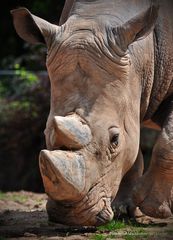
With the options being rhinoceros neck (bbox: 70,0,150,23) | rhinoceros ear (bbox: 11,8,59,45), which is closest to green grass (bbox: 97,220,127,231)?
rhinoceros ear (bbox: 11,8,59,45)

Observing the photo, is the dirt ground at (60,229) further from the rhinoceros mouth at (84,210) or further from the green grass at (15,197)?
the green grass at (15,197)

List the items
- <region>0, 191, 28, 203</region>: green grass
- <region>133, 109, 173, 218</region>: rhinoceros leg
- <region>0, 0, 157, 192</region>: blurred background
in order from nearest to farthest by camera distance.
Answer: <region>133, 109, 173, 218</region>: rhinoceros leg, <region>0, 191, 28, 203</region>: green grass, <region>0, 0, 157, 192</region>: blurred background

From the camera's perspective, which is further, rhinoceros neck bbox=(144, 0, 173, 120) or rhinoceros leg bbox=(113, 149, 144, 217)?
rhinoceros leg bbox=(113, 149, 144, 217)

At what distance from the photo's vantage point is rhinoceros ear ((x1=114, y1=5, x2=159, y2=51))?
6.21 m

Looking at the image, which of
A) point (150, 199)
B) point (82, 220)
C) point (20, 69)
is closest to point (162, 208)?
point (150, 199)

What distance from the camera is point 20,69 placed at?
1393 cm

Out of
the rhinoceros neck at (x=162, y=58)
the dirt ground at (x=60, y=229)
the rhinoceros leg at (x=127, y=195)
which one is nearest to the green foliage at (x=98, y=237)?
the dirt ground at (x=60, y=229)

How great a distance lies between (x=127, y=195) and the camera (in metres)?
7.56

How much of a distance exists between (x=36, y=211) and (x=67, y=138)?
2.21 m

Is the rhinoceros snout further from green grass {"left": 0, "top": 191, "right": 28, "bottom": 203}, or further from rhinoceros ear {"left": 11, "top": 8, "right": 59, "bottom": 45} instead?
green grass {"left": 0, "top": 191, "right": 28, "bottom": 203}

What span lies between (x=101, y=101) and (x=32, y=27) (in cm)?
94

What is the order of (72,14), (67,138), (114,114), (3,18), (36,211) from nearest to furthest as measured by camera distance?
(67,138), (114,114), (72,14), (36,211), (3,18)

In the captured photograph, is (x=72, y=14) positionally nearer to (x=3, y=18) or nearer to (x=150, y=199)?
(x=150, y=199)

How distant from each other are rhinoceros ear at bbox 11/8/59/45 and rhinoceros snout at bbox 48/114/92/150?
2.55ft
